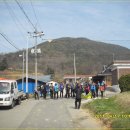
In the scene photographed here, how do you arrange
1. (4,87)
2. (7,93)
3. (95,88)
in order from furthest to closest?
(95,88), (4,87), (7,93)

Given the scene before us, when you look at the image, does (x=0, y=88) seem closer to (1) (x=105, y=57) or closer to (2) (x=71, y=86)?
(2) (x=71, y=86)

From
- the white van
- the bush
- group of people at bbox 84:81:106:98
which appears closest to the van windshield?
the white van

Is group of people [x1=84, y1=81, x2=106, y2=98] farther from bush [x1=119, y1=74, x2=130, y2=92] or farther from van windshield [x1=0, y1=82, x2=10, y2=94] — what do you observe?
van windshield [x1=0, y1=82, x2=10, y2=94]

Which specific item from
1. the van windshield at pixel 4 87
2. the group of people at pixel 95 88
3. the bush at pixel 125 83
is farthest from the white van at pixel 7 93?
the bush at pixel 125 83

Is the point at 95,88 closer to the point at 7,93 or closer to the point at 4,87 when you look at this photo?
the point at 4,87

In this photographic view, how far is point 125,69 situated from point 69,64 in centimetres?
11296

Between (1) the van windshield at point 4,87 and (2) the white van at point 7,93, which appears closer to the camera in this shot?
(2) the white van at point 7,93

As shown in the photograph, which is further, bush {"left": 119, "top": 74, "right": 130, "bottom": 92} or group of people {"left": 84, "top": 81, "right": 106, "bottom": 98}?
group of people {"left": 84, "top": 81, "right": 106, "bottom": 98}

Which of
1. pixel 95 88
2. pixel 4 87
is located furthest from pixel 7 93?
pixel 95 88

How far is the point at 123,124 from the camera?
13.5 meters

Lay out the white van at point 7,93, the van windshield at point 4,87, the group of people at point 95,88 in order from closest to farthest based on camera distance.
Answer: the white van at point 7,93
the van windshield at point 4,87
the group of people at point 95,88

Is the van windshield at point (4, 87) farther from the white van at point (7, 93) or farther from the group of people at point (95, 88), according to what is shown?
the group of people at point (95, 88)

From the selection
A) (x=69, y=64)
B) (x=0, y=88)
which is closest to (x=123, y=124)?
(x=0, y=88)

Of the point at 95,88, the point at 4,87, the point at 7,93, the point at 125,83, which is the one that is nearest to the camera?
the point at 7,93
